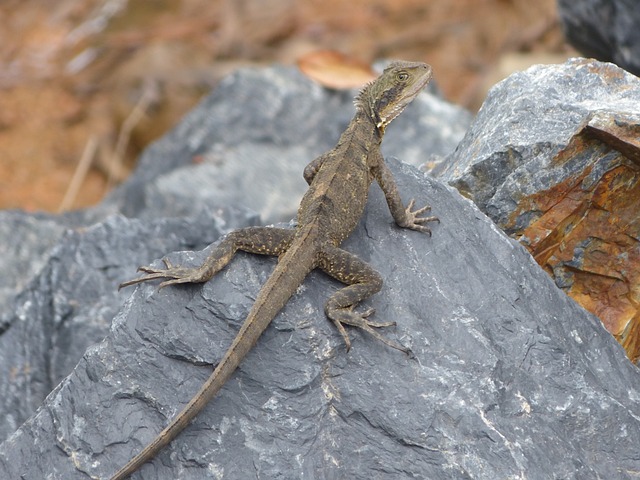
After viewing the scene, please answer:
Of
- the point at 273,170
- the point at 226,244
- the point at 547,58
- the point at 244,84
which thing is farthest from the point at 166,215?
the point at 547,58

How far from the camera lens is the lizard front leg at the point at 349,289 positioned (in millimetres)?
4559

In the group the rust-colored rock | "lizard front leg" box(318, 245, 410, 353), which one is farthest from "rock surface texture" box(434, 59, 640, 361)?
"lizard front leg" box(318, 245, 410, 353)

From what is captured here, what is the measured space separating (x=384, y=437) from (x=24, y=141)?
32.6 feet

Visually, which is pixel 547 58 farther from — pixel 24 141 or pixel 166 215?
pixel 24 141

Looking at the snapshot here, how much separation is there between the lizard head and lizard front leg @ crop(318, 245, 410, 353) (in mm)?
1279

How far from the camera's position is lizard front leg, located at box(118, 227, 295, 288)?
15.5 feet

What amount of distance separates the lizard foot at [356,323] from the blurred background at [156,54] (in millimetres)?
7914

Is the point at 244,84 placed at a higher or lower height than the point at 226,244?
lower

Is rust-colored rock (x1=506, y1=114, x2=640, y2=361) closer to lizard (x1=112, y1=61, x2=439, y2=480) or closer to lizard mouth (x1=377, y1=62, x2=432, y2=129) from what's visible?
lizard (x1=112, y1=61, x2=439, y2=480)

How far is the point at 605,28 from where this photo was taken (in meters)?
7.88

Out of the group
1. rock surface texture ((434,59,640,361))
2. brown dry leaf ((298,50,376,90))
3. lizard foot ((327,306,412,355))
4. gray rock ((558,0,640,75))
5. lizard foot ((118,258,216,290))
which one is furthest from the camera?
brown dry leaf ((298,50,376,90))

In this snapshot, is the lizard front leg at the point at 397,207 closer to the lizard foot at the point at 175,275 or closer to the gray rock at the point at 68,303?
the lizard foot at the point at 175,275

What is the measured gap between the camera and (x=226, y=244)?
4855 millimetres

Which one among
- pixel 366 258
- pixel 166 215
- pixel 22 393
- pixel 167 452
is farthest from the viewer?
pixel 166 215
